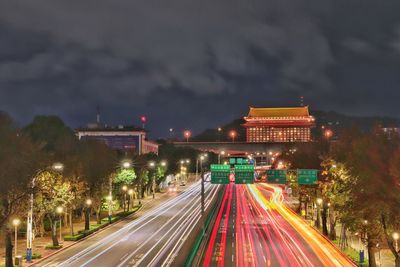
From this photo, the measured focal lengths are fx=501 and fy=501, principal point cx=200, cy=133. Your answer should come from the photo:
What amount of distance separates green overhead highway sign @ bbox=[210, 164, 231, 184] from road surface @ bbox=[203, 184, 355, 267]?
589 cm

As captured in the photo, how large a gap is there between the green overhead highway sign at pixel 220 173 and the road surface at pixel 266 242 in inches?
232

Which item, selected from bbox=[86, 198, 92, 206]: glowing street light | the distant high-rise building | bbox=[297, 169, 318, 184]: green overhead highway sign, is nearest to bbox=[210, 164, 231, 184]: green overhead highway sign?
bbox=[297, 169, 318, 184]: green overhead highway sign

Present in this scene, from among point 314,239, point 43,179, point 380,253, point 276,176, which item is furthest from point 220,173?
point 43,179

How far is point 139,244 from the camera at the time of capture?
48094mm

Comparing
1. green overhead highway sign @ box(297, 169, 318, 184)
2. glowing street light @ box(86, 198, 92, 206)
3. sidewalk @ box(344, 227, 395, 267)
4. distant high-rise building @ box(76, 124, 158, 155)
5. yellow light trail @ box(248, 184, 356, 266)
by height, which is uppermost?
distant high-rise building @ box(76, 124, 158, 155)

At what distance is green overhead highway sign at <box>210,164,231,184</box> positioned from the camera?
54.5m

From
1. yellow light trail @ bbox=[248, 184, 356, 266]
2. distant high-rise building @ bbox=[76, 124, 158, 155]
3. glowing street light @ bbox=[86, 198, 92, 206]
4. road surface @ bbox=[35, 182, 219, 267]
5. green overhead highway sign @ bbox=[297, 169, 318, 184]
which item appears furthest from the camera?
distant high-rise building @ bbox=[76, 124, 158, 155]

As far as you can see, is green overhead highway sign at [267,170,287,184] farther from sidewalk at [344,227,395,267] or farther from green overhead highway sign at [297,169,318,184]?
sidewalk at [344,227,395,267]

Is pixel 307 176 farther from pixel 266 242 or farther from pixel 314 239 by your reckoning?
pixel 266 242

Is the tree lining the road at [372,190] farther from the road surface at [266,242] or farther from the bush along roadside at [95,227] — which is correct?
the bush along roadside at [95,227]

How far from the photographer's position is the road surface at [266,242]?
4012 cm

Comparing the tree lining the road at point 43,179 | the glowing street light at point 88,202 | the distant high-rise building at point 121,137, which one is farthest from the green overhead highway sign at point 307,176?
the distant high-rise building at point 121,137

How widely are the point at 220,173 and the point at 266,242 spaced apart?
932cm

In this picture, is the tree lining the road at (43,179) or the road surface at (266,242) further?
the road surface at (266,242)
